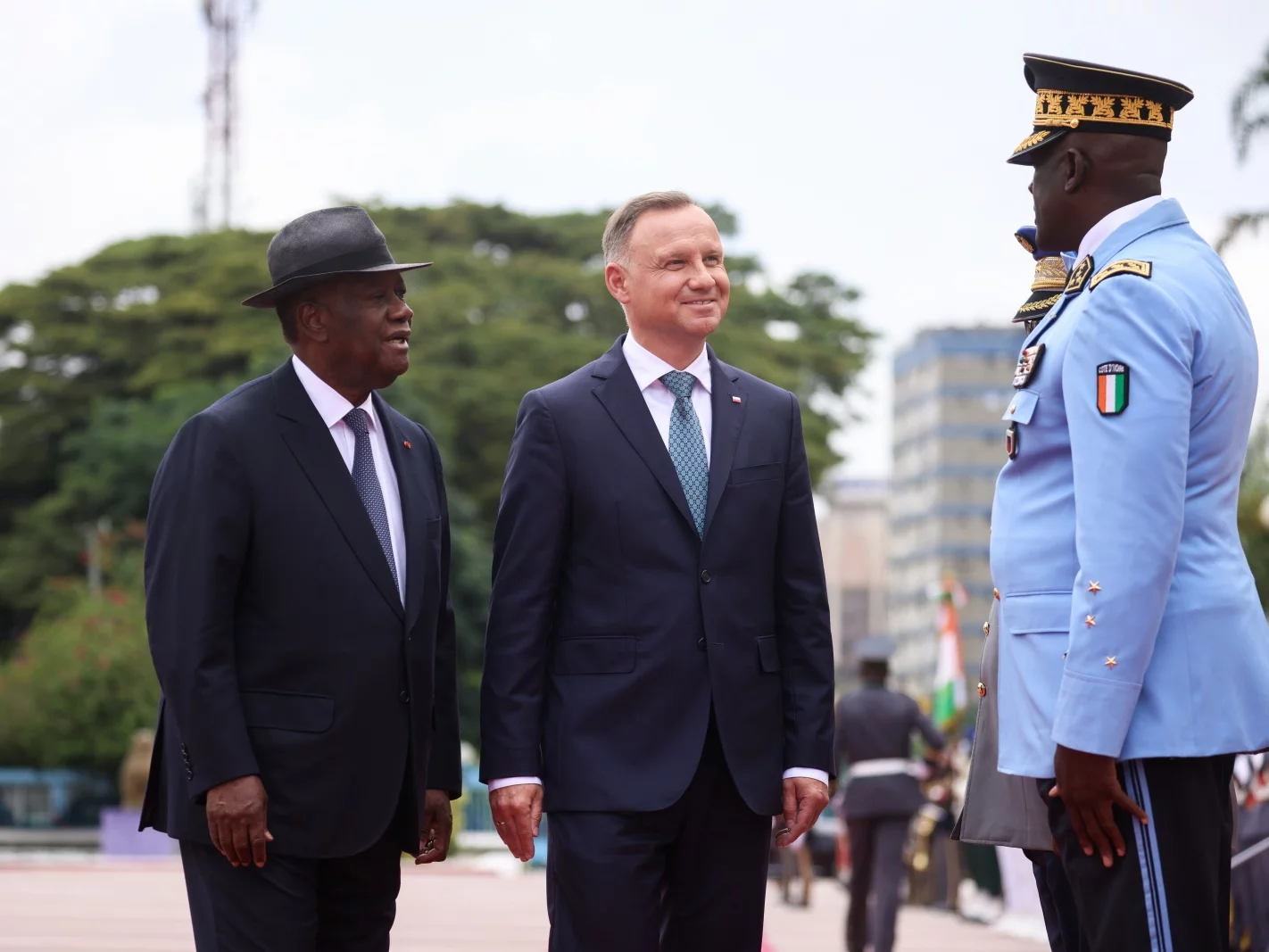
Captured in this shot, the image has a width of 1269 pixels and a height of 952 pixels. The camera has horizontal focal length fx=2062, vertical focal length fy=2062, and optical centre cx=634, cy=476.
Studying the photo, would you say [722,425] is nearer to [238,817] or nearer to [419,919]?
[238,817]

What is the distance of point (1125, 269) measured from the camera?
3988 millimetres

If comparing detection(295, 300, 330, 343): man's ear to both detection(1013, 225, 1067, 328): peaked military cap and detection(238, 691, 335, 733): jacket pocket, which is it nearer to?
detection(238, 691, 335, 733): jacket pocket

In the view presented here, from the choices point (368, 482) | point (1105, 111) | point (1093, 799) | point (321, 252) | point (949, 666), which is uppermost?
point (1105, 111)

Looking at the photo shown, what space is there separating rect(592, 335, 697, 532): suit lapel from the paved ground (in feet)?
27.6

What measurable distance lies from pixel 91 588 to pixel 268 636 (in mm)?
35662

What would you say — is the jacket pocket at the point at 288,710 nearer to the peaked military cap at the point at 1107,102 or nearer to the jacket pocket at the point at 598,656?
the jacket pocket at the point at 598,656

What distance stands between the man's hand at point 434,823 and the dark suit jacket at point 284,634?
78mm

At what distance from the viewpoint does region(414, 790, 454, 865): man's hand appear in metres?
4.92

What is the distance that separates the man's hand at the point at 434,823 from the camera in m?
4.92

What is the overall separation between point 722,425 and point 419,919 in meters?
11.2

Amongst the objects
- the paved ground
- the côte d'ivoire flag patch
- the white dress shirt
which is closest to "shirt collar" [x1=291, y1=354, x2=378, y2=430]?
the white dress shirt

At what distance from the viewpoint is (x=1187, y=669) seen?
3879mm

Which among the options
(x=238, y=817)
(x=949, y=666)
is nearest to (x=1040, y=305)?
(x=238, y=817)

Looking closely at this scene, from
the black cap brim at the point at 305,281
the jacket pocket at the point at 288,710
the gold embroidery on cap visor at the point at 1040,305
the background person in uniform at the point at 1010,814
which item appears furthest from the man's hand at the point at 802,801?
the black cap brim at the point at 305,281
